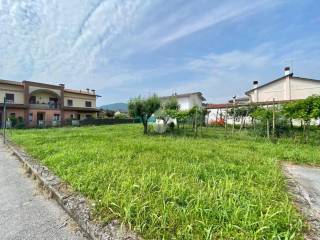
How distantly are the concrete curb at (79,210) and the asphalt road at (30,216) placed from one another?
4.3 inches

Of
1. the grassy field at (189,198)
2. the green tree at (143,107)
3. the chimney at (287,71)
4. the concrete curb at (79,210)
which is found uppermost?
the chimney at (287,71)

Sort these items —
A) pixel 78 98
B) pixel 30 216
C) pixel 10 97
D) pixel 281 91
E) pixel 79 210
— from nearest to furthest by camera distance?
pixel 79 210 → pixel 30 216 → pixel 281 91 → pixel 10 97 → pixel 78 98

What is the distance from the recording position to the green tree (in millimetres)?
16500

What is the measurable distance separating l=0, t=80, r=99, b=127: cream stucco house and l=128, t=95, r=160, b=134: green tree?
21.3m

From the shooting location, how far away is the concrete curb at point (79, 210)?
107 inches

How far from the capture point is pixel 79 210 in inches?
135

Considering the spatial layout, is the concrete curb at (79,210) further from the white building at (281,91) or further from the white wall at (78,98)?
the white wall at (78,98)

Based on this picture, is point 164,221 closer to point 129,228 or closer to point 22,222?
point 129,228

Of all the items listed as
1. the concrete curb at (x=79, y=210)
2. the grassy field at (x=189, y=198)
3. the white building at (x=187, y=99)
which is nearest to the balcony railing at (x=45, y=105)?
the white building at (x=187, y=99)

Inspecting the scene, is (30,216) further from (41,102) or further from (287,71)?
(41,102)

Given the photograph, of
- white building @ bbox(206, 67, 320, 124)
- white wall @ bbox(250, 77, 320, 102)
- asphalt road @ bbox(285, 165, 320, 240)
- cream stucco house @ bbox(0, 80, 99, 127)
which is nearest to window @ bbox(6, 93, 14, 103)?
cream stucco house @ bbox(0, 80, 99, 127)

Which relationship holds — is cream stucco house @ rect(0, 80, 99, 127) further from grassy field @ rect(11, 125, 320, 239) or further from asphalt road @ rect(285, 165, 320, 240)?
asphalt road @ rect(285, 165, 320, 240)

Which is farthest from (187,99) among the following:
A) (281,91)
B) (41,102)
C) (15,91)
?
(15,91)

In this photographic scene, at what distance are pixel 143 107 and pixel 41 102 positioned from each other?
2633cm
